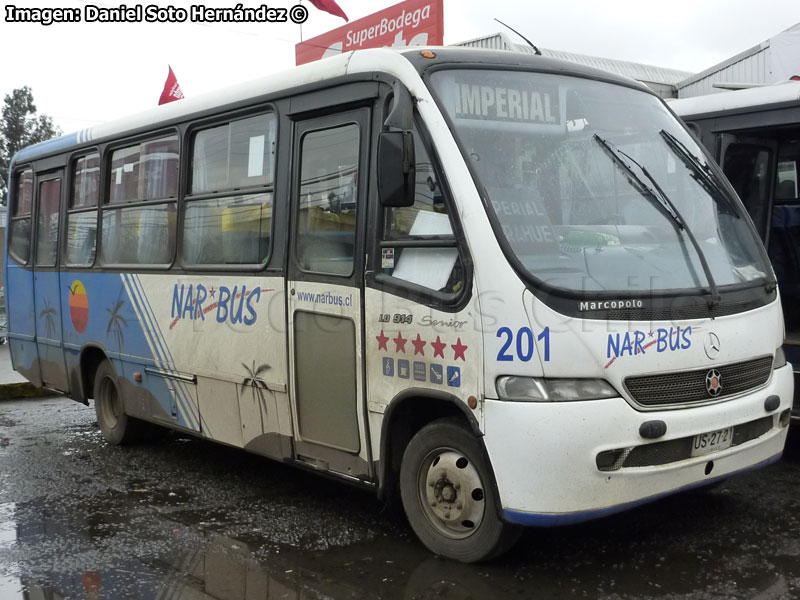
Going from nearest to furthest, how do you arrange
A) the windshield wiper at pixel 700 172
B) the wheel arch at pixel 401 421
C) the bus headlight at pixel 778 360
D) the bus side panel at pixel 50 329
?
the wheel arch at pixel 401 421 < the bus headlight at pixel 778 360 < the windshield wiper at pixel 700 172 < the bus side panel at pixel 50 329

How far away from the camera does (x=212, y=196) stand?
6.78 metres

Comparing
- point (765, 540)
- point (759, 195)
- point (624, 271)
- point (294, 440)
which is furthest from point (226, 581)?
point (759, 195)

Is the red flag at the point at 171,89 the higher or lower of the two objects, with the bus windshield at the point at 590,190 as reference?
higher

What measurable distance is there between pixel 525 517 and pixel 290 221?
2.45m

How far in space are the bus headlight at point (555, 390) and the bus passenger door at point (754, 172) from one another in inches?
151

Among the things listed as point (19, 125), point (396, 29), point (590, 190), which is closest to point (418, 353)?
point (590, 190)

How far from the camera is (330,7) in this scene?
814 inches

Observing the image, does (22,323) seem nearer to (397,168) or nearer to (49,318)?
(49,318)

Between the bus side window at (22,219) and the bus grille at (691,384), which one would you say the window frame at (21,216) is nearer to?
the bus side window at (22,219)

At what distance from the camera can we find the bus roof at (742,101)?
279 inches

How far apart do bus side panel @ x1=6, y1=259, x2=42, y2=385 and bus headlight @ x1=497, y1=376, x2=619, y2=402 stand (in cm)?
666

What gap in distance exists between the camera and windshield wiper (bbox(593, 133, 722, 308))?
4980mm

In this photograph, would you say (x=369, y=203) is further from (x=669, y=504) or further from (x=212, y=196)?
(x=669, y=504)

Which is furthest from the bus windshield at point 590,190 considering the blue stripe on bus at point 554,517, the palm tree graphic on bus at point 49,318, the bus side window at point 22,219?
the bus side window at point 22,219
